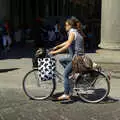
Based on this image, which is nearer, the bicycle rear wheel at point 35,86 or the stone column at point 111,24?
the bicycle rear wheel at point 35,86

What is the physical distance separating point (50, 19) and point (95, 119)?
21.1 m

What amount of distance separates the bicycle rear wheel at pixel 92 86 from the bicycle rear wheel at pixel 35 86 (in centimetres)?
58

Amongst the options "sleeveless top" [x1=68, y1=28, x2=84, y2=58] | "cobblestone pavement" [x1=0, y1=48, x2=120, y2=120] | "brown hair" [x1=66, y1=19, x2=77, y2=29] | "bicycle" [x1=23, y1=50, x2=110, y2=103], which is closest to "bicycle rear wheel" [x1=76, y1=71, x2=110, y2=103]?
"bicycle" [x1=23, y1=50, x2=110, y2=103]

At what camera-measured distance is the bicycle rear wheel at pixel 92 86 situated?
9789mm

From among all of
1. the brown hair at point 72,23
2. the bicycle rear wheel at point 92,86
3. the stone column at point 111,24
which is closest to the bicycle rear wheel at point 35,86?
the bicycle rear wheel at point 92,86

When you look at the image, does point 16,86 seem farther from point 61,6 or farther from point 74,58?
point 61,6

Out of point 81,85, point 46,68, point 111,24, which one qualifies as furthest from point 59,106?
point 111,24

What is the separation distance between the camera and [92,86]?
995 cm

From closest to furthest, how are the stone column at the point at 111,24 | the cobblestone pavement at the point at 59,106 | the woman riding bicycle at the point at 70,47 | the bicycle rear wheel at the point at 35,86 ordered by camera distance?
1. the cobblestone pavement at the point at 59,106
2. the woman riding bicycle at the point at 70,47
3. the bicycle rear wheel at the point at 35,86
4. the stone column at the point at 111,24

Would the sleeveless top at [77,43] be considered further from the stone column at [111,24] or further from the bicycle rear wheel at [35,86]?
the stone column at [111,24]

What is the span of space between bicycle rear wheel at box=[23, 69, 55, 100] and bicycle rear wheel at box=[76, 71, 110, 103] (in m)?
0.58

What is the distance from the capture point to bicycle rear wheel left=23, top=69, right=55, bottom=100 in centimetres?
1002

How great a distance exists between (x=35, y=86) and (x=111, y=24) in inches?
136

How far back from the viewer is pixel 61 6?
32.5m
